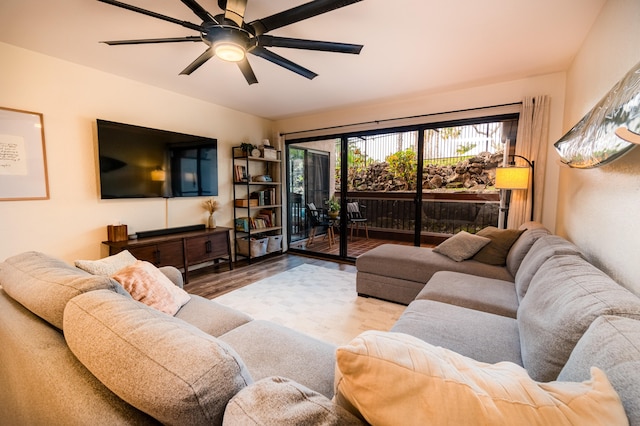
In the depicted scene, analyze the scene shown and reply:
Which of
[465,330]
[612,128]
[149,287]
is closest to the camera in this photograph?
[612,128]

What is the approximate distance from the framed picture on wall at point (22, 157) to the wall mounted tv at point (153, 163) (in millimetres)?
459

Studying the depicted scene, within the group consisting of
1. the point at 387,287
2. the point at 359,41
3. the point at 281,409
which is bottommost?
the point at 387,287

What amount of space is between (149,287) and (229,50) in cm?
162

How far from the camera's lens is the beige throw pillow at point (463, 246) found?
2713mm

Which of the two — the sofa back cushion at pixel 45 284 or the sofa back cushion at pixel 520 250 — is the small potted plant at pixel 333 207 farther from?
the sofa back cushion at pixel 45 284

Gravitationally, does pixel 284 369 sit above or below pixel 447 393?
below

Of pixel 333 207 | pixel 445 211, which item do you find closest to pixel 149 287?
pixel 333 207

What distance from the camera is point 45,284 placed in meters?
0.98

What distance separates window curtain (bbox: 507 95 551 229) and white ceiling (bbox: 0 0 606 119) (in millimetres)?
371

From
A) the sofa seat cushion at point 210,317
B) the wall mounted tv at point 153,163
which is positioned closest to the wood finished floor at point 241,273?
the wall mounted tv at point 153,163

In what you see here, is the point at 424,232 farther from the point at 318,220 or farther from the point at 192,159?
the point at 192,159

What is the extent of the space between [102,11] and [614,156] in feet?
10.5

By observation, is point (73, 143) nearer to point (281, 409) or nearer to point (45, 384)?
point (45, 384)

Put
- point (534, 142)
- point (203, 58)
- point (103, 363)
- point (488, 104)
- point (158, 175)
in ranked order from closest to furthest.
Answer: point (103, 363), point (203, 58), point (534, 142), point (488, 104), point (158, 175)
